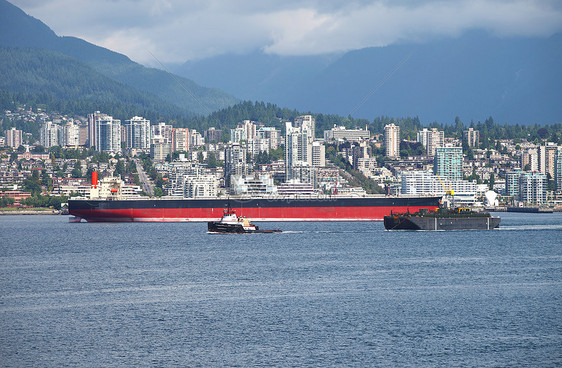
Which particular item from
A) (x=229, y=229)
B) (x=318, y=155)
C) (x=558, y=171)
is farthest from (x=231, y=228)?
(x=318, y=155)

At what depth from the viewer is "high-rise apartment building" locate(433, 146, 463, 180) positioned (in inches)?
6865

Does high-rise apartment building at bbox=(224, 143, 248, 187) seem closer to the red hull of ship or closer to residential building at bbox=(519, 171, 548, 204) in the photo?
residential building at bbox=(519, 171, 548, 204)

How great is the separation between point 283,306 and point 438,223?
34643 mm

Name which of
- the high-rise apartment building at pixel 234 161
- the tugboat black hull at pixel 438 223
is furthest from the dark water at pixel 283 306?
the high-rise apartment building at pixel 234 161

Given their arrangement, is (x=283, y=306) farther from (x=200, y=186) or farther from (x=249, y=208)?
(x=200, y=186)

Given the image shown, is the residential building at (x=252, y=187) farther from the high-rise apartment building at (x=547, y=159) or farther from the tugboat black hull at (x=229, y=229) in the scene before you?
the high-rise apartment building at (x=547, y=159)

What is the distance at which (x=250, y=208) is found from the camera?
268ft

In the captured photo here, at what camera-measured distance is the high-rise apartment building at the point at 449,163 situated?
174 m

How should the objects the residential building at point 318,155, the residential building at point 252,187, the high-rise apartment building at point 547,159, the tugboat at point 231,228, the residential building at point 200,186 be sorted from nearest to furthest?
the tugboat at point 231,228 → the residential building at point 252,187 → the residential building at point 200,186 → the high-rise apartment building at point 547,159 → the residential building at point 318,155

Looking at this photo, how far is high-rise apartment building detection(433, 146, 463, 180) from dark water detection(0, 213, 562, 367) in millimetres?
127790

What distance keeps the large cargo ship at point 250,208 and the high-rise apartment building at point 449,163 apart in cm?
9518

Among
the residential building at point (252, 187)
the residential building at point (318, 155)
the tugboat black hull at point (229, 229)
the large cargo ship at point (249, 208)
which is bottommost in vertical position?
the tugboat black hull at point (229, 229)

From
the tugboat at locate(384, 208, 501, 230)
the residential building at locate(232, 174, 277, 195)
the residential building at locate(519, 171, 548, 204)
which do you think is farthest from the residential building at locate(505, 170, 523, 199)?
the tugboat at locate(384, 208, 501, 230)

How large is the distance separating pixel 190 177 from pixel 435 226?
76912mm
